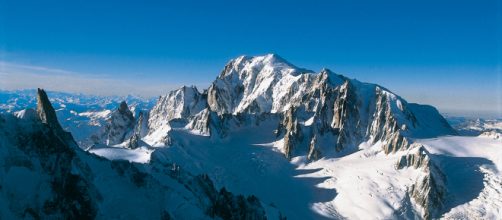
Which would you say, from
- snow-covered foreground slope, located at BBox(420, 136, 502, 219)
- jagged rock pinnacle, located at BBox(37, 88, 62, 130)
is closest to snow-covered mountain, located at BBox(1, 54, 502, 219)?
snow-covered foreground slope, located at BBox(420, 136, 502, 219)

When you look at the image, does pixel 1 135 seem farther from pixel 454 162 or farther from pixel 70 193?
pixel 454 162

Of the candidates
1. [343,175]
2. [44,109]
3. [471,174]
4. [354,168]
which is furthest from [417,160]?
[44,109]

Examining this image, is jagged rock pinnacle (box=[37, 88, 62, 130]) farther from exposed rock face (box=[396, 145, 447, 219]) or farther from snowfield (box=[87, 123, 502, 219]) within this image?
exposed rock face (box=[396, 145, 447, 219])

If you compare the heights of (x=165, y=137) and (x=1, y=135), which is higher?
(x=1, y=135)

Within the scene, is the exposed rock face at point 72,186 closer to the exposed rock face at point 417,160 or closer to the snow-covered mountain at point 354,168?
the snow-covered mountain at point 354,168

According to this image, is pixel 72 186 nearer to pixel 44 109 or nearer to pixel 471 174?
pixel 44 109

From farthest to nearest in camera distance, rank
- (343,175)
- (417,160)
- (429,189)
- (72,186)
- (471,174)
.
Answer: (343,175)
(417,160)
(471,174)
(429,189)
(72,186)

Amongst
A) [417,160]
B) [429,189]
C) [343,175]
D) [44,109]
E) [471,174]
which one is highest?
[44,109]

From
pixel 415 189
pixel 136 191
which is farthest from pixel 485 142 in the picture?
pixel 136 191
